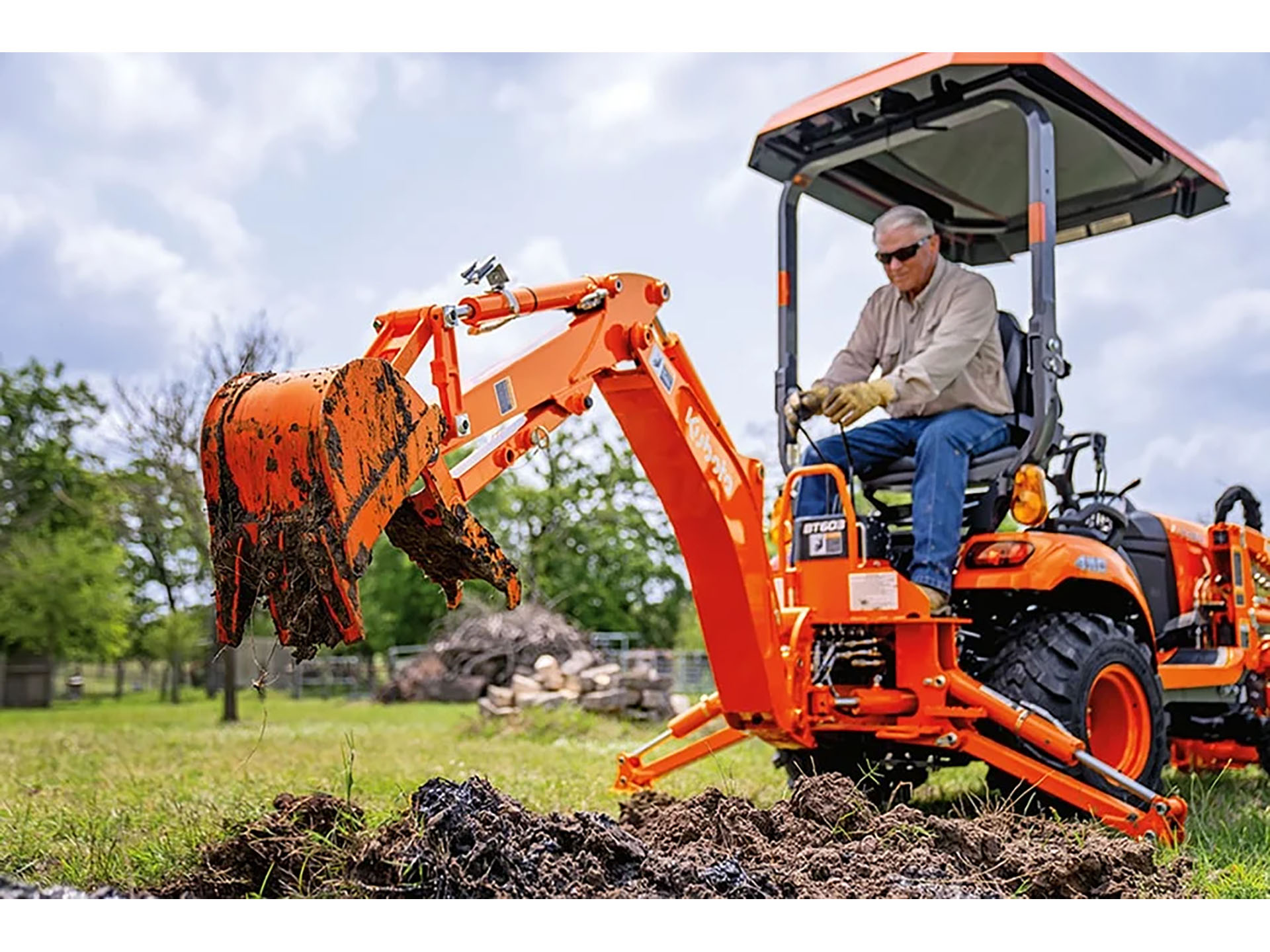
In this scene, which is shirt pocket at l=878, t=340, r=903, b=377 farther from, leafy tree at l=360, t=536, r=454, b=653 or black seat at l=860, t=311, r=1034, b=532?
leafy tree at l=360, t=536, r=454, b=653

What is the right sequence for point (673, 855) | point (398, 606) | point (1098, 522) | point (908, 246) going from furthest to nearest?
1. point (398, 606)
2. point (1098, 522)
3. point (908, 246)
4. point (673, 855)

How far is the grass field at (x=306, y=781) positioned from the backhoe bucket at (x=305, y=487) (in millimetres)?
285

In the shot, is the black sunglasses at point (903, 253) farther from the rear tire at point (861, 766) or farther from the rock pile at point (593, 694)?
the rock pile at point (593, 694)

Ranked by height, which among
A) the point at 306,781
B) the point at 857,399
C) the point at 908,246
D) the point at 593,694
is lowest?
the point at 593,694

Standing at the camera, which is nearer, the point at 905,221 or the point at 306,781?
the point at 905,221

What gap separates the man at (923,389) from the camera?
4586 millimetres

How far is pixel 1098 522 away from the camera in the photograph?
5.61 metres

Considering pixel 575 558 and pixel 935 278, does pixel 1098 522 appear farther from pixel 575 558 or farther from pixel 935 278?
pixel 575 558

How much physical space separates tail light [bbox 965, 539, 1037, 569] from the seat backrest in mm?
495

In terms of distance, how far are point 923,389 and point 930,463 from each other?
0.29 metres

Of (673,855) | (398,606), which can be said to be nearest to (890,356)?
(673,855)

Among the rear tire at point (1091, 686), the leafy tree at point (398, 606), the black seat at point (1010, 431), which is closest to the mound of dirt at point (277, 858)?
the rear tire at point (1091, 686)

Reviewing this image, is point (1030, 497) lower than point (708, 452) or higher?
lower

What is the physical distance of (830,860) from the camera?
356 cm
